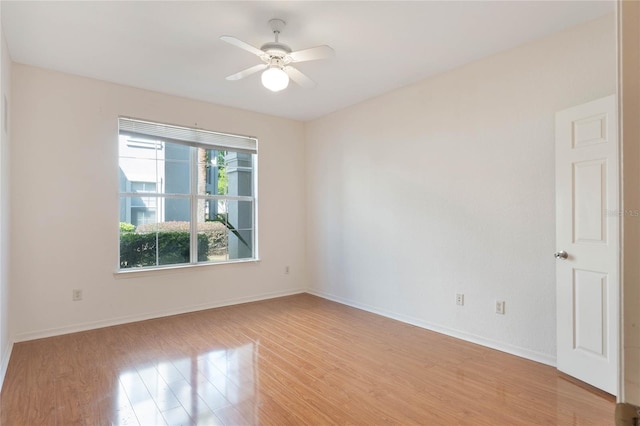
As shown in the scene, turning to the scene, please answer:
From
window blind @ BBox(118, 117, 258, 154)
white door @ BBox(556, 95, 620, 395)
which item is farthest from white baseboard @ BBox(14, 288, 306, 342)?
white door @ BBox(556, 95, 620, 395)

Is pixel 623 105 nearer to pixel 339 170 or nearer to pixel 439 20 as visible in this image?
pixel 439 20

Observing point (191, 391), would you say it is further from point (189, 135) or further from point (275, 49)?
point (189, 135)

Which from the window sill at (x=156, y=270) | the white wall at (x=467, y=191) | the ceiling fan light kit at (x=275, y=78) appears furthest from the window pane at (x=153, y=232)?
the ceiling fan light kit at (x=275, y=78)

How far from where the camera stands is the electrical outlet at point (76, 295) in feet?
11.9

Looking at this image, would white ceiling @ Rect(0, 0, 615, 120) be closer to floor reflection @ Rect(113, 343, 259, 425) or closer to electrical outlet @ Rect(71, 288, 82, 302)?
electrical outlet @ Rect(71, 288, 82, 302)

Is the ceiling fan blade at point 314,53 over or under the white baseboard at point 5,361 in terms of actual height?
over

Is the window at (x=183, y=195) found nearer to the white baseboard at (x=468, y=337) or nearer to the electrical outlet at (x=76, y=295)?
the electrical outlet at (x=76, y=295)

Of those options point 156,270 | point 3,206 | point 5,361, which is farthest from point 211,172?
point 5,361

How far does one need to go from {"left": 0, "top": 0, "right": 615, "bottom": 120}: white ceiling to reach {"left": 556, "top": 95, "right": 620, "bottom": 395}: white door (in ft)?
2.96

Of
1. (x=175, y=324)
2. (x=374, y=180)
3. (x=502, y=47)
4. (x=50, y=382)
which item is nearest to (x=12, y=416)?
(x=50, y=382)

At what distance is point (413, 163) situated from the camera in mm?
3914

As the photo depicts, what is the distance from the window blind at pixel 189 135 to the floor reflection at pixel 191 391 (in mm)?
2672

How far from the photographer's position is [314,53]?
2557 mm

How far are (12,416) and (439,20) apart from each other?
3.99 meters
